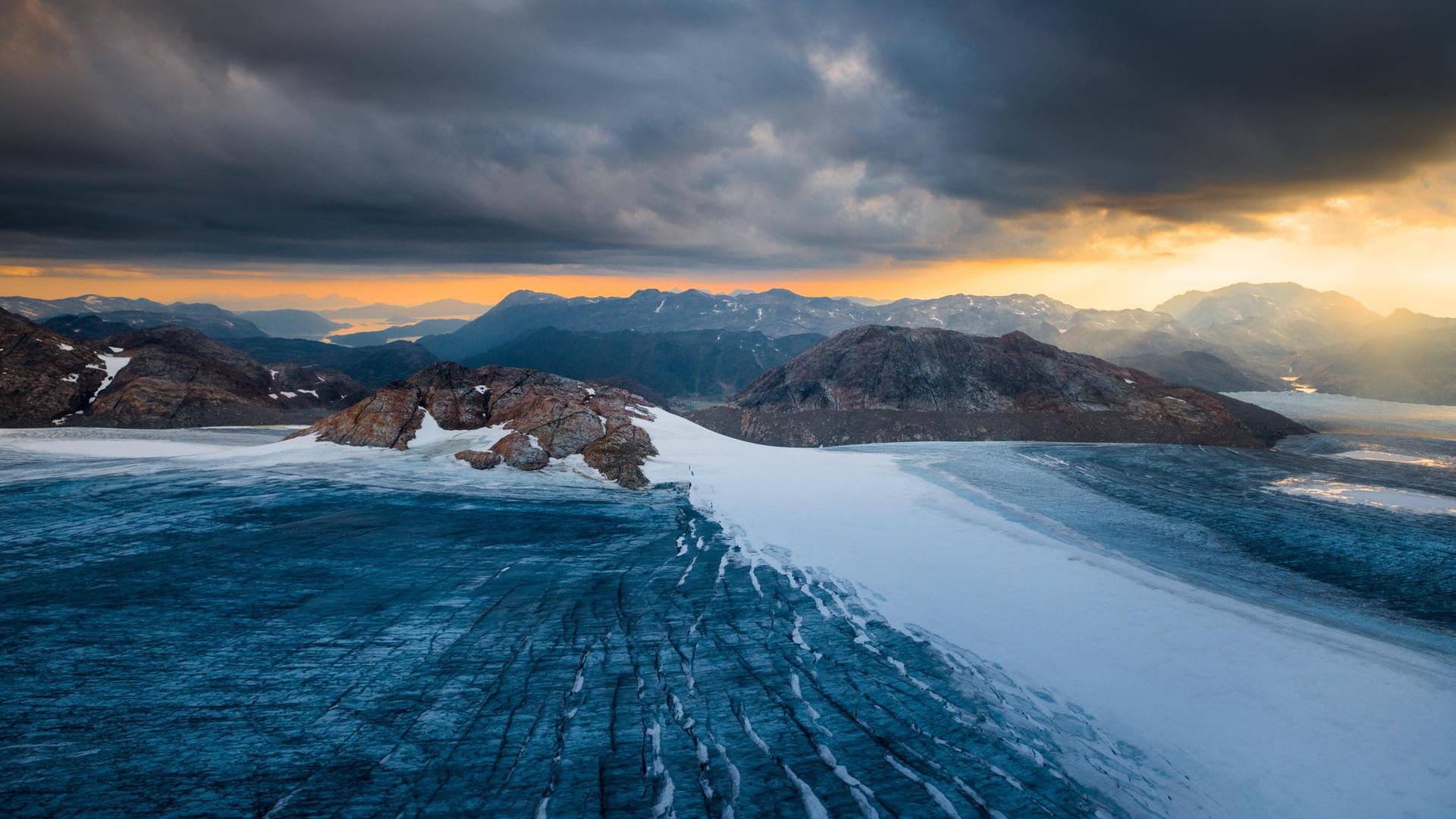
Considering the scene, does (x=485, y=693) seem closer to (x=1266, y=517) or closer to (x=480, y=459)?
(x=480, y=459)

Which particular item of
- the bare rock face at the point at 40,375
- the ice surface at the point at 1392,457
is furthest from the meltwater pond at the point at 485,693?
the bare rock face at the point at 40,375

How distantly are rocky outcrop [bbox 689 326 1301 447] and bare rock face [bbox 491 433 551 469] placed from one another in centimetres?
5753

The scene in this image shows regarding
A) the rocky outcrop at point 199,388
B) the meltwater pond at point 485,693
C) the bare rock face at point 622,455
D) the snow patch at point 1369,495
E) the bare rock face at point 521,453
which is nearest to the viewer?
the meltwater pond at point 485,693

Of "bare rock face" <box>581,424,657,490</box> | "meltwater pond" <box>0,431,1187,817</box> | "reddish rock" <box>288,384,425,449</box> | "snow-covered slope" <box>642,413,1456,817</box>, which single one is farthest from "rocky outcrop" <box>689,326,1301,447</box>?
"meltwater pond" <box>0,431,1187,817</box>

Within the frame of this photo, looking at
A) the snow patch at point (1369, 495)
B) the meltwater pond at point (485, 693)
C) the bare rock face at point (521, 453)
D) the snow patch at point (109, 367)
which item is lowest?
the meltwater pond at point (485, 693)

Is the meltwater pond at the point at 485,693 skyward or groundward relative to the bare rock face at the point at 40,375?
groundward

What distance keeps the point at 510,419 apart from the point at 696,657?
30527mm

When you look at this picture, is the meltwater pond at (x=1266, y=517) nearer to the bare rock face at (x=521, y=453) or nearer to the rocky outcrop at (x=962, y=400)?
the rocky outcrop at (x=962, y=400)

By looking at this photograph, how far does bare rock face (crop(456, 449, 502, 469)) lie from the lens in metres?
34.6

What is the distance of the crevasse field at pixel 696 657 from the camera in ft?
30.1

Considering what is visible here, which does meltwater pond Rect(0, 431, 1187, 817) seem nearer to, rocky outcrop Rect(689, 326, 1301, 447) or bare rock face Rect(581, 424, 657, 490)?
bare rock face Rect(581, 424, 657, 490)

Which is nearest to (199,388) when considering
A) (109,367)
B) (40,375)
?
(40,375)

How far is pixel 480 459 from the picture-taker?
35000 mm

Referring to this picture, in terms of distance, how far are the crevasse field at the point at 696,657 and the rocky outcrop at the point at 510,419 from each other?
22.2 ft
